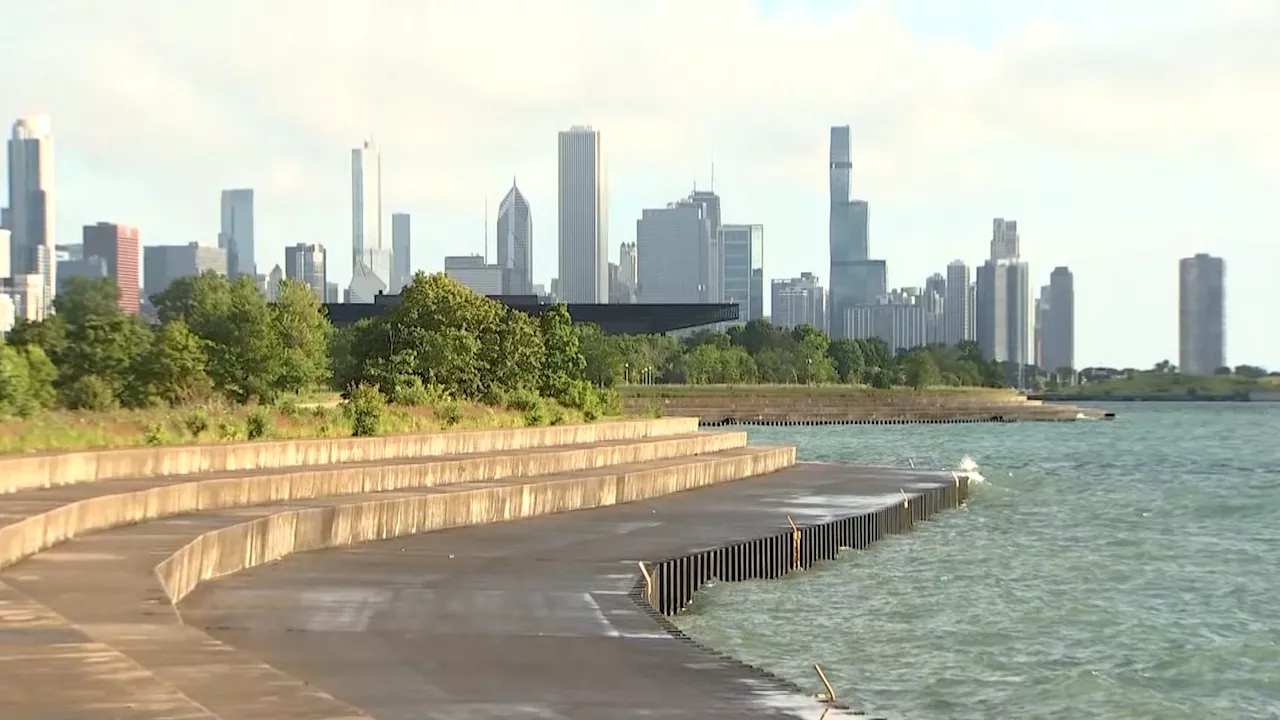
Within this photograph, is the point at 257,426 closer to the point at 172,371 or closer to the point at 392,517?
the point at 392,517

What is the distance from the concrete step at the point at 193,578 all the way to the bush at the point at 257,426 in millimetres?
6990

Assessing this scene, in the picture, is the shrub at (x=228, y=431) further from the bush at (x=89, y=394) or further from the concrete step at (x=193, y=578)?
the bush at (x=89, y=394)

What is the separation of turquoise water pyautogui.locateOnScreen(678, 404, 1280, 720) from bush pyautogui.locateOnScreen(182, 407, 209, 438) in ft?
55.8

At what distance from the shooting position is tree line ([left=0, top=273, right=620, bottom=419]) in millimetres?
73188

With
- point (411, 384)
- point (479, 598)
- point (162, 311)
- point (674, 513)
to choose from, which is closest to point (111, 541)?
point (479, 598)

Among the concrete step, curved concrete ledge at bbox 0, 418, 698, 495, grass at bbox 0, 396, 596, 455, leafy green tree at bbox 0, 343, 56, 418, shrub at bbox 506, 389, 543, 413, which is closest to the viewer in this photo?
the concrete step

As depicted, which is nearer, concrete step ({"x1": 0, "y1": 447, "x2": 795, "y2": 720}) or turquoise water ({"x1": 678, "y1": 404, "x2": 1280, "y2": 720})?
concrete step ({"x1": 0, "y1": 447, "x2": 795, "y2": 720})

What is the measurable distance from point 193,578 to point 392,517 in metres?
10.8

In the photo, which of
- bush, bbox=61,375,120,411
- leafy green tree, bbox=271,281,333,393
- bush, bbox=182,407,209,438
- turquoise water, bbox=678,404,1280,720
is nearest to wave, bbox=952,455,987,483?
turquoise water, bbox=678,404,1280,720

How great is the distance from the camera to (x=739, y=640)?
29.2 meters

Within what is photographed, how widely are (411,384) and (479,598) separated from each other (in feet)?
159

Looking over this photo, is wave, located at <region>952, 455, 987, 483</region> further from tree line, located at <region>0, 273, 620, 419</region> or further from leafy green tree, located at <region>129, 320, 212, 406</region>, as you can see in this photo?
leafy green tree, located at <region>129, 320, 212, 406</region>

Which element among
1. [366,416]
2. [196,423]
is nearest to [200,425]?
[196,423]

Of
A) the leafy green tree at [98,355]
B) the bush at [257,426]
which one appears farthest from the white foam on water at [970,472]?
the leafy green tree at [98,355]
